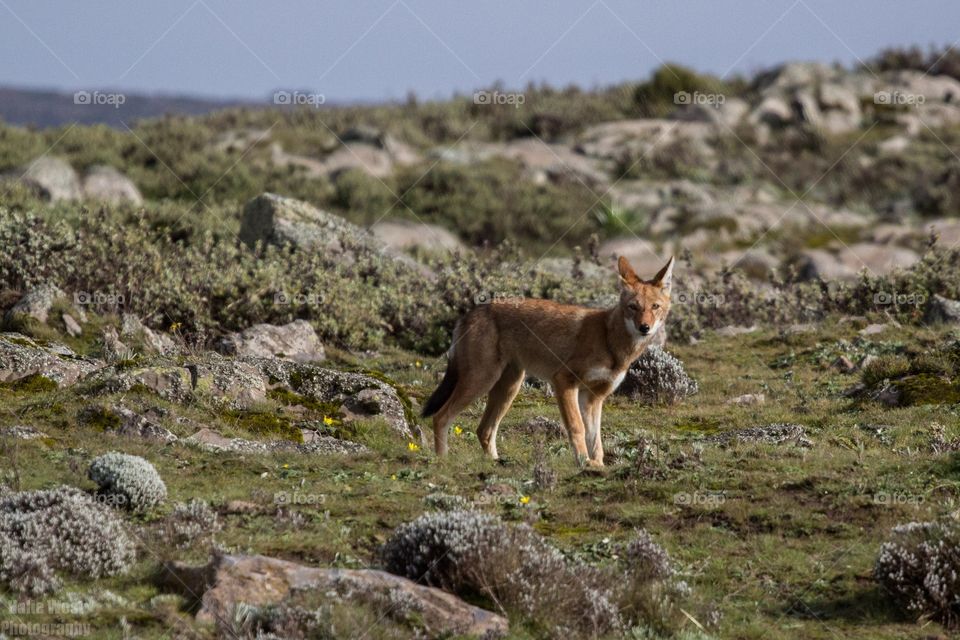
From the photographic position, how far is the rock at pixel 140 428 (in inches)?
498

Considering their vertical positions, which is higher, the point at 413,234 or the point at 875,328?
the point at 413,234

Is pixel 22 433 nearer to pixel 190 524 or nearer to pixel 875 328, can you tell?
pixel 190 524

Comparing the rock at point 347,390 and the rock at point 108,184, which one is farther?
the rock at point 108,184

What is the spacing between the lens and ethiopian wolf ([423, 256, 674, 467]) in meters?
13.4

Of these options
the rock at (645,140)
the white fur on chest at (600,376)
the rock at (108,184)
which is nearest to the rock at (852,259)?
the rock at (645,140)

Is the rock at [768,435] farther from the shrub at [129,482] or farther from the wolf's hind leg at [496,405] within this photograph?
the shrub at [129,482]

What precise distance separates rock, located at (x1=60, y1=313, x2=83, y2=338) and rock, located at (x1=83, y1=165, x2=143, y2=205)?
20118mm

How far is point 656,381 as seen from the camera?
17.2 m

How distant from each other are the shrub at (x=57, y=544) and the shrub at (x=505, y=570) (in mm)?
2017

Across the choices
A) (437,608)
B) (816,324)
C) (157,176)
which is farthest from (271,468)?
(157,176)

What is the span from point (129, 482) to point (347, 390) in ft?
16.0

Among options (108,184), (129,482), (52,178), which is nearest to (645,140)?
(108,184)

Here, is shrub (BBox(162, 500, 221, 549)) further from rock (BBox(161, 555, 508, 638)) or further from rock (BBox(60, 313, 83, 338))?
rock (BBox(60, 313, 83, 338))

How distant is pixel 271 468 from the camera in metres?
11.9
